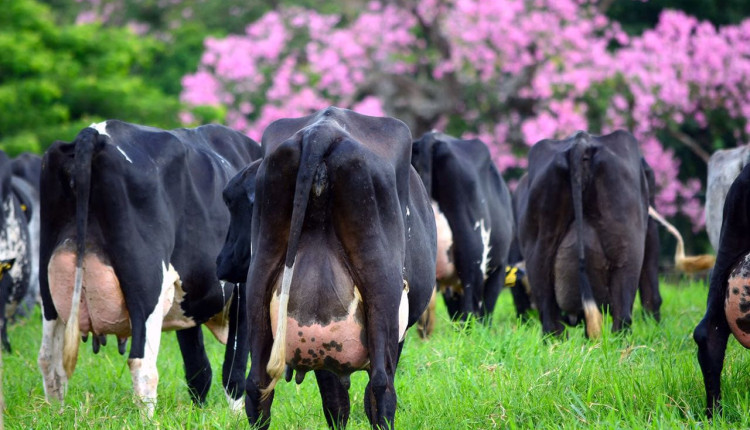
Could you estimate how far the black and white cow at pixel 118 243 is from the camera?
523 centimetres

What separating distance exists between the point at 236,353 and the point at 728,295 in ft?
9.59

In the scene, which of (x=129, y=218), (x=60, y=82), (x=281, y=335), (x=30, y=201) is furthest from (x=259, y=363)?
(x=60, y=82)

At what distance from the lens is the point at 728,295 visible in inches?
176

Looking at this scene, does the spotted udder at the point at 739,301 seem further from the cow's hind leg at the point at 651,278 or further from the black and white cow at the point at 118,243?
the cow's hind leg at the point at 651,278

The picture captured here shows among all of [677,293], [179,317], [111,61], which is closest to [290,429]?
[179,317]

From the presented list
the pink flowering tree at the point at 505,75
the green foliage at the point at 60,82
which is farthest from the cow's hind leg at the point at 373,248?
the green foliage at the point at 60,82

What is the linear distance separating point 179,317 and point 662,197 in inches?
390

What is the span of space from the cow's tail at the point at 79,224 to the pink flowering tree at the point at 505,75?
9670mm

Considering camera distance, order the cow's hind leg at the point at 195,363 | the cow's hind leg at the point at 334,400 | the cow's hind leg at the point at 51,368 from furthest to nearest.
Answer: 1. the cow's hind leg at the point at 195,363
2. the cow's hind leg at the point at 51,368
3. the cow's hind leg at the point at 334,400

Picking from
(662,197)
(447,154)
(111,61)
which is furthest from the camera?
(111,61)

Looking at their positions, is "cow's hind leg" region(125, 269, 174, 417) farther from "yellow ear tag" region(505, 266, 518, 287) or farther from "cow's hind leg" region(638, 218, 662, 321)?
"cow's hind leg" region(638, 218, 662, 321)

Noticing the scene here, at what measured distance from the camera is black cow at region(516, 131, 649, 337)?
693 cm

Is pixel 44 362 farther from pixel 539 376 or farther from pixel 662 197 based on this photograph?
pixel 662 197

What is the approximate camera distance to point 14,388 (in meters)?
6.16
